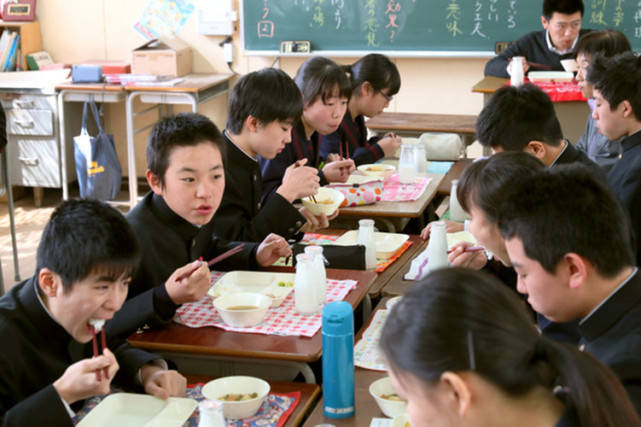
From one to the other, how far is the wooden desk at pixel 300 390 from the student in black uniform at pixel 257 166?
918mm

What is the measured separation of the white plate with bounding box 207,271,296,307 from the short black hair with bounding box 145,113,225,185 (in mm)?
337

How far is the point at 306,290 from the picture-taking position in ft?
6.77

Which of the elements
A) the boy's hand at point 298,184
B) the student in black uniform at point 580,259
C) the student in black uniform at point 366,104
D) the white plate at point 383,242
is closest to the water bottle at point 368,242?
the white plate at point 383,242

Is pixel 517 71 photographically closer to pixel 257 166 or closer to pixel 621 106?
pixel 621 106

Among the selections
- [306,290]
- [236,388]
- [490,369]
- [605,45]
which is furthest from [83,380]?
[605,45]

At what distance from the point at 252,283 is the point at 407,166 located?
1349 millimetres

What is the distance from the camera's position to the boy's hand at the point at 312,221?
9.43ft

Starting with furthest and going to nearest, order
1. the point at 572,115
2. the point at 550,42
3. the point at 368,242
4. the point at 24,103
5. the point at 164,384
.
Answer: the point at 24,103 < the point at 550,42 < the point at 572,115 < the point at 368,242 < the point at 164,384

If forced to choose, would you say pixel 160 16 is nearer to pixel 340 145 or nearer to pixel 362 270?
pixel 340 145

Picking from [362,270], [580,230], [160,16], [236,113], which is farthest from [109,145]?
[580,230]

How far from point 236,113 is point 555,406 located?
6.43ft

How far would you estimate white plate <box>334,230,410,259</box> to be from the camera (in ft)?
8.64

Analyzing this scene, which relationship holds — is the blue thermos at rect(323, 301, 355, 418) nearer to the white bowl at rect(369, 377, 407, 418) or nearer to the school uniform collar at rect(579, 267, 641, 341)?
the white bowl at rect(369, 377, 407, 418)

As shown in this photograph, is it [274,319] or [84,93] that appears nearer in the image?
[274,319]
